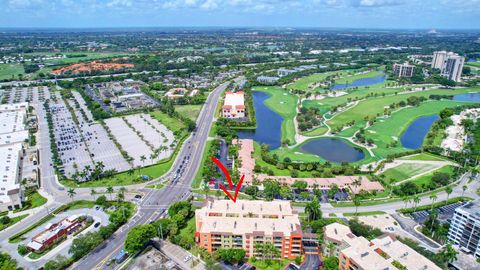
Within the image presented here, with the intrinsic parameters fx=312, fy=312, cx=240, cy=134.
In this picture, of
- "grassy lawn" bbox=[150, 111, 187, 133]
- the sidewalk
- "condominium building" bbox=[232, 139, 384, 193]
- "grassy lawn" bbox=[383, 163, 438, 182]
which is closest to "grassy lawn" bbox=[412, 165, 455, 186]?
"grassy lawn" bbox=[383, 163, 438, 182]

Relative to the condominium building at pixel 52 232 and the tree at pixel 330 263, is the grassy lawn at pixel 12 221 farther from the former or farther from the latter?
the tree at pixel 330 263

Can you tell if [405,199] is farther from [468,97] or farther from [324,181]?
[468,97]

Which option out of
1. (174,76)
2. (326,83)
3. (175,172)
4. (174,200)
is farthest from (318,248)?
(174,76)

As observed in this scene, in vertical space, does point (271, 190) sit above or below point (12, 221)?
above

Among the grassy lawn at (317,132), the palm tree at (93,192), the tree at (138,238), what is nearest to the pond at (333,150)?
the grassy lawn at (317,132)

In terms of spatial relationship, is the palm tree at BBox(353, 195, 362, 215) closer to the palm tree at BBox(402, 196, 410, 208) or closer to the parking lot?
the palm tree at BBox(402, 196, 410, 208)

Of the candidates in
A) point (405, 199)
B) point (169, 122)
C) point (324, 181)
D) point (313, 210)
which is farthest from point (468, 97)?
point (169, 122)
